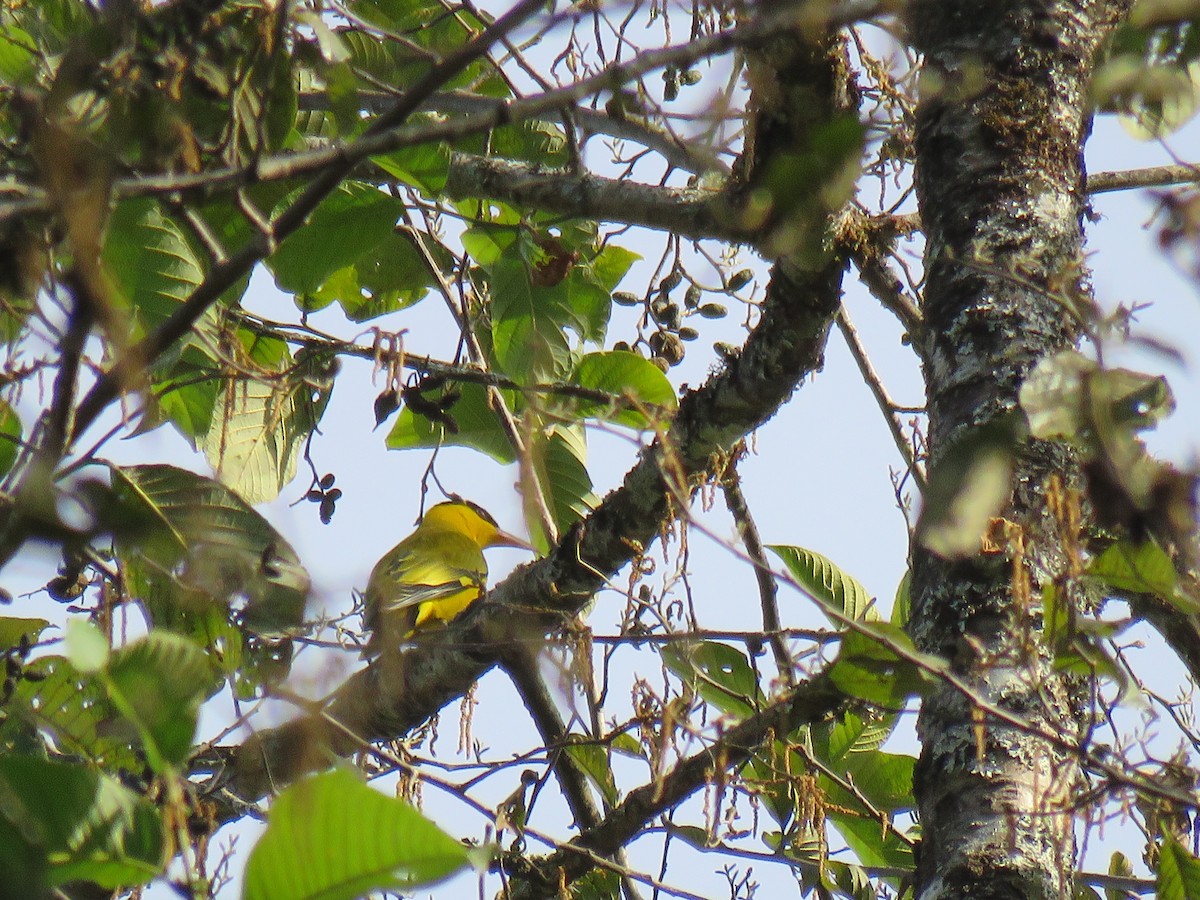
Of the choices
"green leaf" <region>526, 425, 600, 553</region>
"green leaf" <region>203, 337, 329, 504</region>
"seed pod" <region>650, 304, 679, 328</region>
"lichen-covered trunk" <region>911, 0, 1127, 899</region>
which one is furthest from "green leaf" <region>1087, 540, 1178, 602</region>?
"seed pod" <region>650, 304, 679, 328</region>

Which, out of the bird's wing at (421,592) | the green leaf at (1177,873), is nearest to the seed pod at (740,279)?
the bird's wing at (421,592)

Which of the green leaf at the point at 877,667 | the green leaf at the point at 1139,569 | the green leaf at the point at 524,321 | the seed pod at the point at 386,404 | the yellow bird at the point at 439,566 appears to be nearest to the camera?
the green leaf at the point at 1139,569

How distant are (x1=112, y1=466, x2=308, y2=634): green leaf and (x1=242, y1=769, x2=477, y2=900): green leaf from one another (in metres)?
0.44

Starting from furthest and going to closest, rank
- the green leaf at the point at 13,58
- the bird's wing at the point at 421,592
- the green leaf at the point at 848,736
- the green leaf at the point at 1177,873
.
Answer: the bird's wing at the point at 421,592 → the green leaf at the point at 848,736 → the green leaf at the point at 1177,873 → the green leaf at the point at 13,58

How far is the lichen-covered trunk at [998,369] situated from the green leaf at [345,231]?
1041 mm

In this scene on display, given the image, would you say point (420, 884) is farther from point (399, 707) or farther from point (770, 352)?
point (399, 707)

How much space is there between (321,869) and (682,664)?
1523 millimetres

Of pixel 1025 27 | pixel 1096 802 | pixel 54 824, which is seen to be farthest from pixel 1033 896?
pixel 1025 27

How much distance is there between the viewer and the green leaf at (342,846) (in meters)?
0.78

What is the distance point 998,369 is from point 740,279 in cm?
141

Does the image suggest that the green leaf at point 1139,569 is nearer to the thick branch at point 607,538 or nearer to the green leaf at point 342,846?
the green leaf at point 342,846

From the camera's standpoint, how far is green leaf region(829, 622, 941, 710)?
4.29 feet

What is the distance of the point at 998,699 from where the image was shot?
1551mm

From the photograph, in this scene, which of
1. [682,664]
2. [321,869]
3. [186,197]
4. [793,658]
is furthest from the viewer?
[682,664]
